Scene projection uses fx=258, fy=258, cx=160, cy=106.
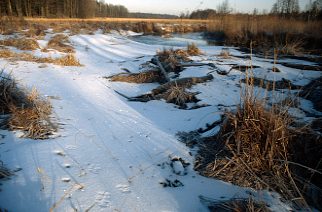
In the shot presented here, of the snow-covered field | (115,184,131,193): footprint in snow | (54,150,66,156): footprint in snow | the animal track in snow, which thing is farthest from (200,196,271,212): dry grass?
(54,150,66,156): footprint in snow

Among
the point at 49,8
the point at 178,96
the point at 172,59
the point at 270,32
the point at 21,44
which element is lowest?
the point at 178,96

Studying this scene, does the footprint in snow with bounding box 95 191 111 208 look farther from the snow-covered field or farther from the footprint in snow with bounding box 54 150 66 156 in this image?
the footprint in snow with bounding box 54 150 66 156

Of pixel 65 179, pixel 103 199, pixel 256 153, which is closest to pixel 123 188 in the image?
pixel 103 199

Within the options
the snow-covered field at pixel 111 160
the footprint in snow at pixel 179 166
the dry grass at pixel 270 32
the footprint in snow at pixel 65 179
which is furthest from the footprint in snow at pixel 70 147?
the dry grass at pixel 270 32

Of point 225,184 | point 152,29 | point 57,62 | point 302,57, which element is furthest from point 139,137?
point 152,29

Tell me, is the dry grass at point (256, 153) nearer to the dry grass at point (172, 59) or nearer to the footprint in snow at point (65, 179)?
the footprint in snow at point (65, 179)

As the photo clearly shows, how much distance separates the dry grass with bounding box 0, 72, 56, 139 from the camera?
11.7 ft

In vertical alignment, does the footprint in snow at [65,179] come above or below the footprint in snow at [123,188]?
above

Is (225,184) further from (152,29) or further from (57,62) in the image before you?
(152,29)

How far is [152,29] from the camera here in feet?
104

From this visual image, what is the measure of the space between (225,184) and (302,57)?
27.6 ft

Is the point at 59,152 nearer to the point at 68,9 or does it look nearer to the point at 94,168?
the point at 94,168

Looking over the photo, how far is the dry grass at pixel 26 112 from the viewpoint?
3580 millimetres

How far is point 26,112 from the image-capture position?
153 inches
